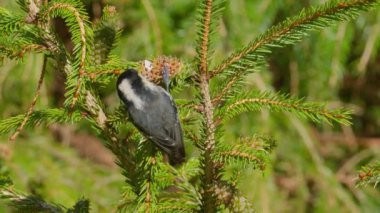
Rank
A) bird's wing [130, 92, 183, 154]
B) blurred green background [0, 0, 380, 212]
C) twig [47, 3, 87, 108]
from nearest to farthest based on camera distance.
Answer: twig [47, 3, 87, 108] → bird's wing [130, 92, 183, 154] → blurred green background [0, 0, 380, 212]

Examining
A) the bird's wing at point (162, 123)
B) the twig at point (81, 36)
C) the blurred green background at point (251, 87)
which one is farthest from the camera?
the blurred green background at point (251, 87)

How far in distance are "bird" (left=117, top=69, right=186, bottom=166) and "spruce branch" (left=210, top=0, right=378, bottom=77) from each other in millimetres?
90

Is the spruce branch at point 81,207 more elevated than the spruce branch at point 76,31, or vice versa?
the spruce branch at point 76,31

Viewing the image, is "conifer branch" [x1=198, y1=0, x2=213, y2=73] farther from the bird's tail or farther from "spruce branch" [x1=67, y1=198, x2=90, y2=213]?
"spruce branch" [x1=67, y1=198, x2=90, y2=213]

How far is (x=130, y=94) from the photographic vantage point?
0.94 metres

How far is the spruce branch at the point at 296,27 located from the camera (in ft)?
2.78

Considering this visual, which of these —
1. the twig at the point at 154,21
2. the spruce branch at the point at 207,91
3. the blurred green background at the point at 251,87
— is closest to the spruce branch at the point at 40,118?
the spruce branch at the point at 207,91

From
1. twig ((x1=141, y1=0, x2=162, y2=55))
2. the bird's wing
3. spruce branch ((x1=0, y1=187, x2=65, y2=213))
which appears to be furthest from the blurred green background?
the bird's wing

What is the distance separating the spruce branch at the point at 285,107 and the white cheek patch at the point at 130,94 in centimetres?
12

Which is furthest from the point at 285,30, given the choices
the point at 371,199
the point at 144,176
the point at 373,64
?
the point at 373,64

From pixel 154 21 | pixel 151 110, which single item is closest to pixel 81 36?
pixel 151 110

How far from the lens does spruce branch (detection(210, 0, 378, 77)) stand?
848mm

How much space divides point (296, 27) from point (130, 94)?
0.83ft

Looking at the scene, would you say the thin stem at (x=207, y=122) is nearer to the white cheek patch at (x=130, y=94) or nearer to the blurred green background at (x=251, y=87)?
the white cheek patch at (x=130, y=94)
